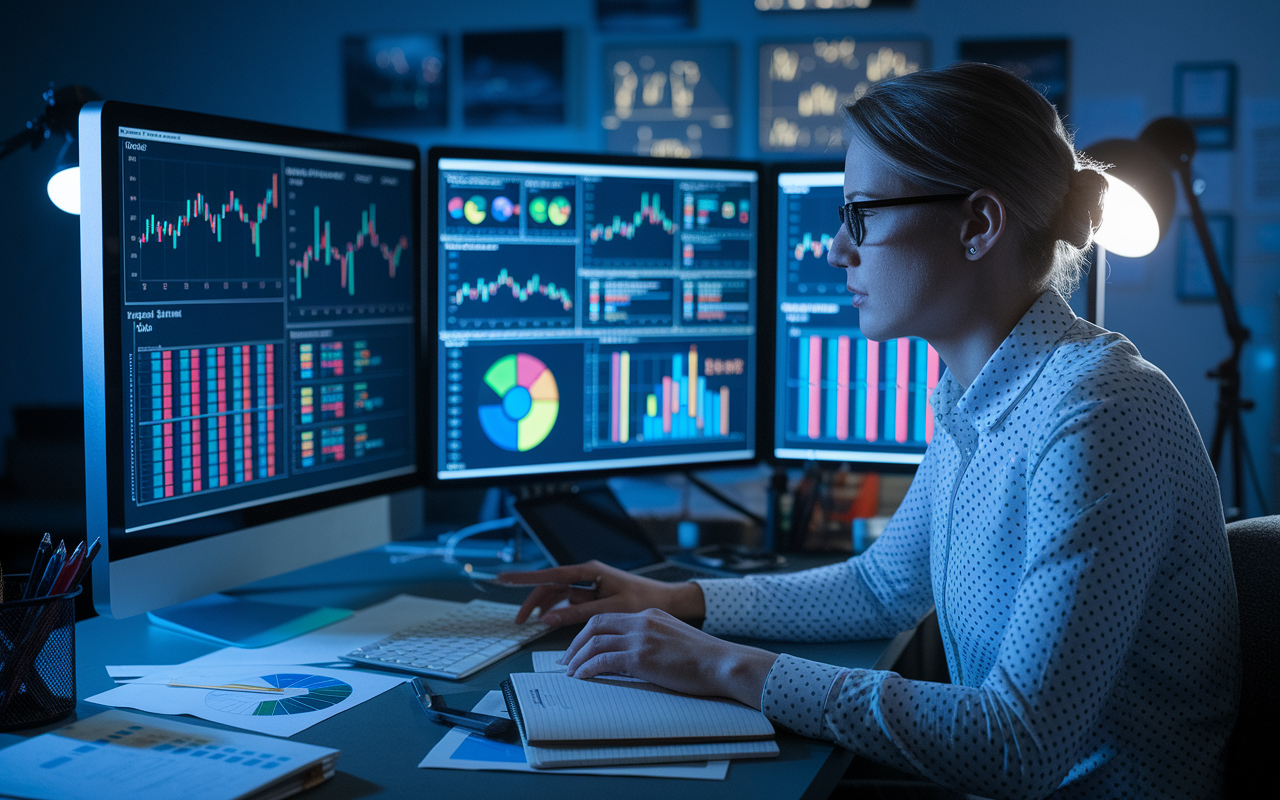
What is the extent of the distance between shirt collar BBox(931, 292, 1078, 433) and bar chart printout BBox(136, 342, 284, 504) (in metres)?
0.80

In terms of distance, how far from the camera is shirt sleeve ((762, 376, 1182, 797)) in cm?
76

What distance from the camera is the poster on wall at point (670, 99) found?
3.53 m

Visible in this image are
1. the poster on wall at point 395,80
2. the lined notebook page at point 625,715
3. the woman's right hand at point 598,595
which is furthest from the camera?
the poster on wall at point 395,80

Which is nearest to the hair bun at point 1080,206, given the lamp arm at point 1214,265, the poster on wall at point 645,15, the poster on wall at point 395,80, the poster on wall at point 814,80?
the lamp arm at point 1214,265

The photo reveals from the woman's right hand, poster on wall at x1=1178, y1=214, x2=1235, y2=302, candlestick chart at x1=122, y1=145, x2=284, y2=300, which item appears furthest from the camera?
poster on wall at x1=1178, y1=214, x2=1235, y2=302

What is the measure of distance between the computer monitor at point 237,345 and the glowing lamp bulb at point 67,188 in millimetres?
144

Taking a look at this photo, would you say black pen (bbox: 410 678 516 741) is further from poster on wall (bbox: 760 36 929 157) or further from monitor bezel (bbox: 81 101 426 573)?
poster on wall (bbox: 760 36 929 157)

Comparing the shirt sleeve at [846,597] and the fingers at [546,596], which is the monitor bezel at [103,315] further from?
the shirt sleeve at [846,597]

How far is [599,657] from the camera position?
938 millimetres

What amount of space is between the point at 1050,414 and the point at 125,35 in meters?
3.94

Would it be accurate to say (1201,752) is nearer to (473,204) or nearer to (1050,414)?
(1050,414)

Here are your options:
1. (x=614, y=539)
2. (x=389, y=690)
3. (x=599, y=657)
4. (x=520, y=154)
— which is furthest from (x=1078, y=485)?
(x=520, y=154)

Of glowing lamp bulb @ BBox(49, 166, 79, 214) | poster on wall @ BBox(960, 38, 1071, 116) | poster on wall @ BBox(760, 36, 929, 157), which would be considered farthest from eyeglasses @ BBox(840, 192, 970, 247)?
poster on wall @ BBox(960, 38, 1071, 116)

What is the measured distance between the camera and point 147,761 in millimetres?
753
